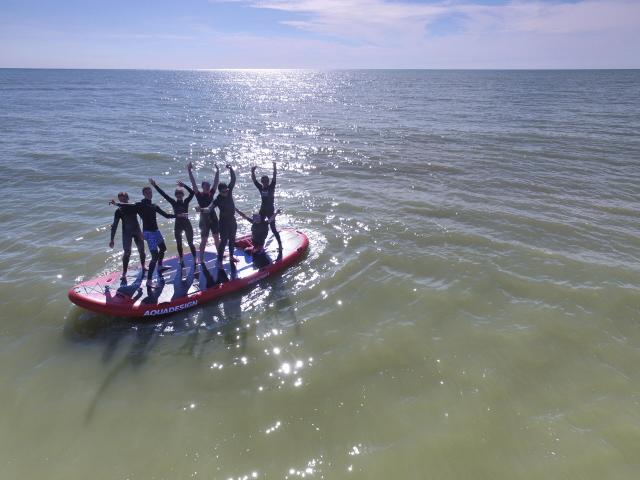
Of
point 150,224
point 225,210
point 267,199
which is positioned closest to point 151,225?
point 150,224

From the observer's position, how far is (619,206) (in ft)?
48.7

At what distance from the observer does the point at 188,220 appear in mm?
9828

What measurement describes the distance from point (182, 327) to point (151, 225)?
244 cm

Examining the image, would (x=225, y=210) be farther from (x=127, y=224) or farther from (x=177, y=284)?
(x=127, y=224)

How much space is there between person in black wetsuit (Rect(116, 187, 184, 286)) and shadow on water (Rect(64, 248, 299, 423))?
0.68 meters

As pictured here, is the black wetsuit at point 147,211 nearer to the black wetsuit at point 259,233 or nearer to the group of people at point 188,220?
the group of people at point 188,220

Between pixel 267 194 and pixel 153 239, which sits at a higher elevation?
pixel 267 194

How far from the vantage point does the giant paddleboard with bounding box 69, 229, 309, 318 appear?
28.7ft

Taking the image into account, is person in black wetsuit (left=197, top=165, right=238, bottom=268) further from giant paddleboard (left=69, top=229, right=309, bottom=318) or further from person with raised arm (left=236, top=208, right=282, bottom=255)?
person with raised arm (left=236, top=208, right=282, bottom=255)

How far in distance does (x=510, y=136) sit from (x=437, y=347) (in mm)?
22860

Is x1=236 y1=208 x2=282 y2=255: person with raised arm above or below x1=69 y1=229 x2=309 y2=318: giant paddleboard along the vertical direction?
above

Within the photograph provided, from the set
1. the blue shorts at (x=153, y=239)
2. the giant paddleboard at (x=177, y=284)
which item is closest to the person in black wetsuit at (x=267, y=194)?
the giant paddleboard at (x=177, y=284)

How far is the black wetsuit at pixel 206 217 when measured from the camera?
979cm

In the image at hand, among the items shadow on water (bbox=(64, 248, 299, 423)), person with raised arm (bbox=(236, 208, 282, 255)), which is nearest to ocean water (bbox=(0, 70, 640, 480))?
shadow on water (bbox=(64, 248, 299, 423))
